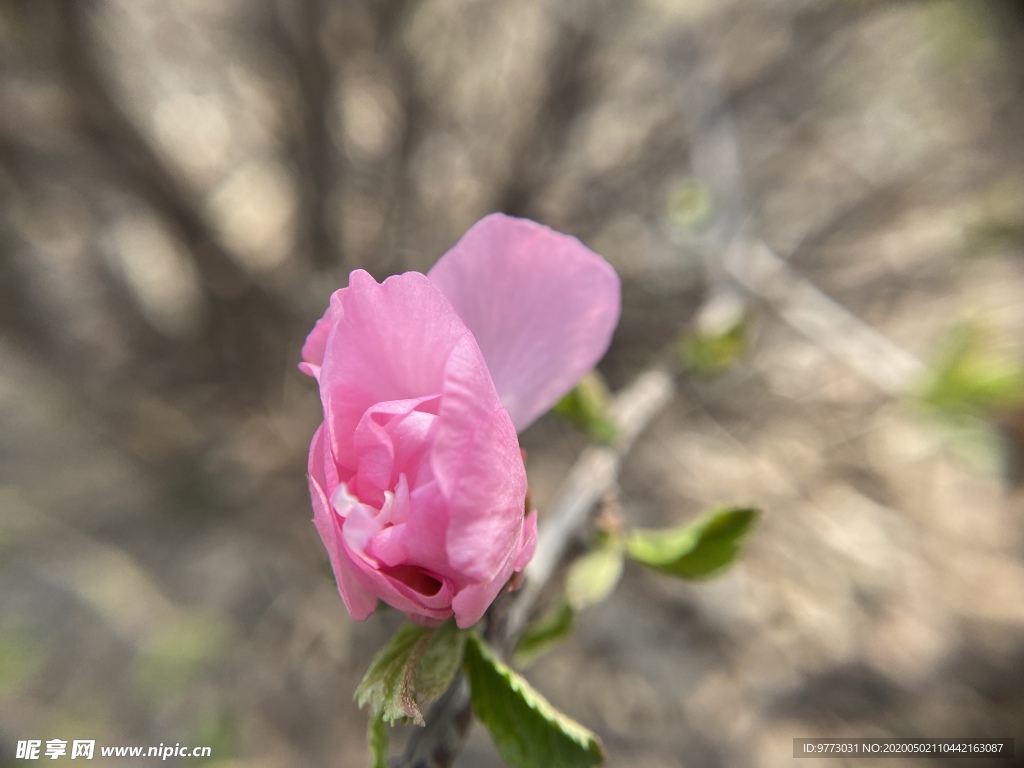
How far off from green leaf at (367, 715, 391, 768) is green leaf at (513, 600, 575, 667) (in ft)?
0.53

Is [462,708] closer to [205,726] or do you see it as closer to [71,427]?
[205,726]

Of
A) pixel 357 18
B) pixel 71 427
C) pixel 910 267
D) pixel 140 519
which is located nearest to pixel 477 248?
pixel 357 18

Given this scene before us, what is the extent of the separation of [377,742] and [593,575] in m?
0.22

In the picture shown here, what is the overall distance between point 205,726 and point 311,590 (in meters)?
0.37

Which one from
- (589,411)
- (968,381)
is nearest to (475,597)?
(589,411)

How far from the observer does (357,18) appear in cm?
139

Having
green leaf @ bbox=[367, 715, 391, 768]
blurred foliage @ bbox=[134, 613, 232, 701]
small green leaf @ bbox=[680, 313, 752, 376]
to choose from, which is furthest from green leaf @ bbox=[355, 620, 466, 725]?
blurred foliage @ bbox=[134, 613, 232, 701]

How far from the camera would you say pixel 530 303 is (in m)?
0.42

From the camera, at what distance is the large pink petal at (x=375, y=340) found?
12.5 inches

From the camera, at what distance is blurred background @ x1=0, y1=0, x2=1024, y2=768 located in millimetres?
1478

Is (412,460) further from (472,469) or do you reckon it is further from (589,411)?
(589,411)

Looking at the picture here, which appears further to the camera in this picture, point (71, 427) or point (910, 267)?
point (910, 267)

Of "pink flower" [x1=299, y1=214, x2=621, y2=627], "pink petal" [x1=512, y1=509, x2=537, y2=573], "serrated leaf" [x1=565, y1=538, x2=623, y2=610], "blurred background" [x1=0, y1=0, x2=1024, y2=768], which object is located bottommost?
"blurred background" [x1=0, y1=0, x2=1024, y2=768]

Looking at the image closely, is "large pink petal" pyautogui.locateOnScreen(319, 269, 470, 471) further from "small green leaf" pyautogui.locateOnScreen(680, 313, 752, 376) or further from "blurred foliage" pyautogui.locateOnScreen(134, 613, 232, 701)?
"blurred foliage" pyautogui.locateOnScreen(134, 613, 232, 701)
